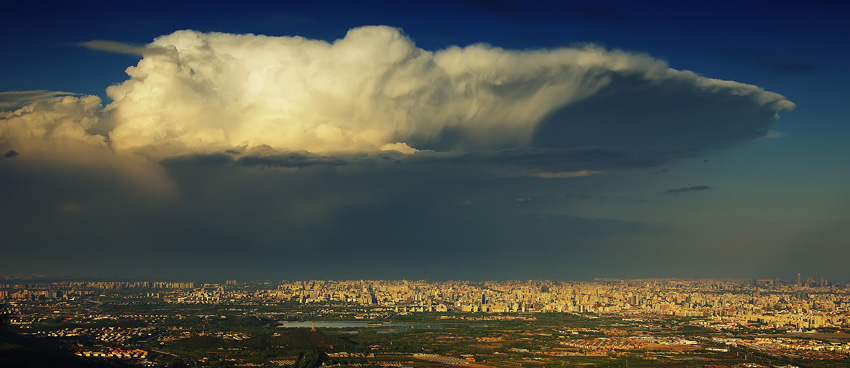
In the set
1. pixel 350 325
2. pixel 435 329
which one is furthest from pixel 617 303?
pixel 350 325

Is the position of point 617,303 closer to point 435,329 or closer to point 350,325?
point 435,329

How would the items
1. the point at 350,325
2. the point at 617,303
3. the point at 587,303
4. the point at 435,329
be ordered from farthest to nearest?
the point at 617,303 < the point at 587,303 < the point at 350,325 < the point at 435,329

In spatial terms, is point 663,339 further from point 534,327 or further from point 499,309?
point 499,309

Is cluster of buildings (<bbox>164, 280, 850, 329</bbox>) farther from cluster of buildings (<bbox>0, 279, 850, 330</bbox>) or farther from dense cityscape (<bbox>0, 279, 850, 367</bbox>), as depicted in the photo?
dense cityscape (<bbox>0, 279, 850, 367</bbox>)

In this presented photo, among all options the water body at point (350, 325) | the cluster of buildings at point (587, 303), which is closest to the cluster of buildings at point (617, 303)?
the cluster of buildings at point (587, 303)

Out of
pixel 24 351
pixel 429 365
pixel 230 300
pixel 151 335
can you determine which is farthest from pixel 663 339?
pixel 230 300

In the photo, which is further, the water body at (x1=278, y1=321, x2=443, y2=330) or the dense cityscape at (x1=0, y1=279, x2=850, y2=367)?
the water body at (x1=278, y1=321, x2=443, y2=330)

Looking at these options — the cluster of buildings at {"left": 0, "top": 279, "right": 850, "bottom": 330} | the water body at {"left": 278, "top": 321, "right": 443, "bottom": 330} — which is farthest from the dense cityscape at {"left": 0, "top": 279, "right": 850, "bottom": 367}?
the cluster of buildings at {"left": 0, "top": 279, "right": 850, "bottom": 330}

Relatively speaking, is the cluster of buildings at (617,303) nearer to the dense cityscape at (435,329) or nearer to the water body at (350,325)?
the dense cityscape at (435,329)
